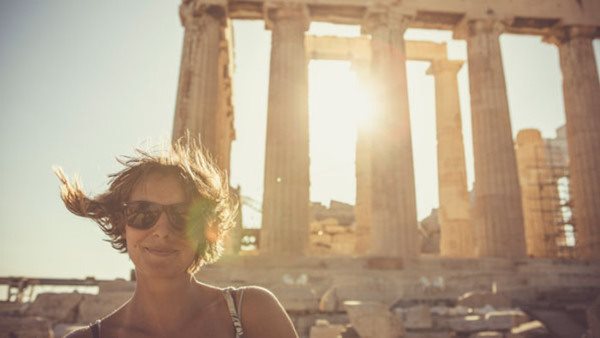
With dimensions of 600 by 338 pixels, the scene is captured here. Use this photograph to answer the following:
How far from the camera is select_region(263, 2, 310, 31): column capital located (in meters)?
17.9

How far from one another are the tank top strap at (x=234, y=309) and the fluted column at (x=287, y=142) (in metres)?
13.1

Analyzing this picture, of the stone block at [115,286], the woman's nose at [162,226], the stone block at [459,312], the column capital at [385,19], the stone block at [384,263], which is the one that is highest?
the column capital at [385,19]

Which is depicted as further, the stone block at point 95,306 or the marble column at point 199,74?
the marble column at point 199,74

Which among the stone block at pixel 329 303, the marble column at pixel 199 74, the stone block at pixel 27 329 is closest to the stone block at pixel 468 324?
the stone block at pixel 329 303

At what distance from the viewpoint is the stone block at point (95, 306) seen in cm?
963

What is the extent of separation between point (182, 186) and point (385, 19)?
1676 centimetres

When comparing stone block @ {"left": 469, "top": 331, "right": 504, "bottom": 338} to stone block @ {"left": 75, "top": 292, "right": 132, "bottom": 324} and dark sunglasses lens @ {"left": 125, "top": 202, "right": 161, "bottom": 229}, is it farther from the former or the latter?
dark sunglasses lens @ {"left": 125, "top": 202, "right": 161, "bottom": 229}

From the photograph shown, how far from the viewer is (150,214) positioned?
99.6 inches

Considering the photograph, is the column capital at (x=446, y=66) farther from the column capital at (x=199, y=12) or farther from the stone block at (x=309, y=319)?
the stone block at (x=309, y=319)

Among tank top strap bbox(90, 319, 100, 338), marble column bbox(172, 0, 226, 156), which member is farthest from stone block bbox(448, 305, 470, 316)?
marble column bbox(172, 0, 226, 156)

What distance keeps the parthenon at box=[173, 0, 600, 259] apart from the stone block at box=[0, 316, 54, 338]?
8593mm

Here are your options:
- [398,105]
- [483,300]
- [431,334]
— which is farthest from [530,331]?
[398,105]

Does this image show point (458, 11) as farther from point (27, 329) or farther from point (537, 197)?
point (27, 329)

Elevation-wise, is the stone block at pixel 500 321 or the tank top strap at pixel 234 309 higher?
the tank top strap at pixel 234 309
